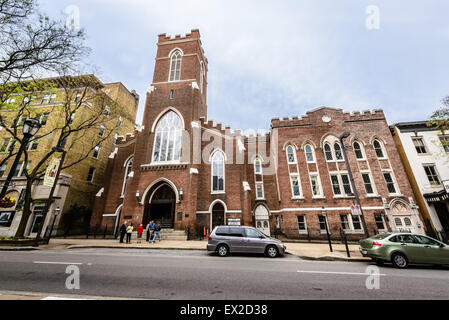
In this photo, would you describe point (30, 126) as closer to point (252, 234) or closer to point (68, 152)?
point (252, 234)

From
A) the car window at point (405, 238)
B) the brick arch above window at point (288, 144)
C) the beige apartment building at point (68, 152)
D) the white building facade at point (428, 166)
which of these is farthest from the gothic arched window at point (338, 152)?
the beige apartment building at point (68, 152)

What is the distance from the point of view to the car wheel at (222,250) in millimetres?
9588

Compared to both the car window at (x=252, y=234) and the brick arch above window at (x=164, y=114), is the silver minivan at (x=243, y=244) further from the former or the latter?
the brick arch above window at (x=164, y=114)

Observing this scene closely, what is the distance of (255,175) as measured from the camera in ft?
73.9

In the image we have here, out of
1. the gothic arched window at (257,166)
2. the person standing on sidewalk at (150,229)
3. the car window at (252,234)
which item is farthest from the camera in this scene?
the gothic arched window at (257,166)

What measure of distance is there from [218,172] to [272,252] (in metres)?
11.3

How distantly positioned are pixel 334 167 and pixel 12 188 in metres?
35.4

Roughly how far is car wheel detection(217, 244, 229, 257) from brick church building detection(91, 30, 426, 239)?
706 cm

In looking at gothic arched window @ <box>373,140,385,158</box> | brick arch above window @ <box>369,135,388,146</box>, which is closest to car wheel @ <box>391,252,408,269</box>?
gothic arched window @ <box>373,140,385,158</box>

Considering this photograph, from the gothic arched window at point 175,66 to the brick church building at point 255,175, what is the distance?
2.97 feet

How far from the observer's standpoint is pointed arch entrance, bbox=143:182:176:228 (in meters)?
17.9

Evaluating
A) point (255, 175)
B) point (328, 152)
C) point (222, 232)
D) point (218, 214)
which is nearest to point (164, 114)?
point (218, 214)
